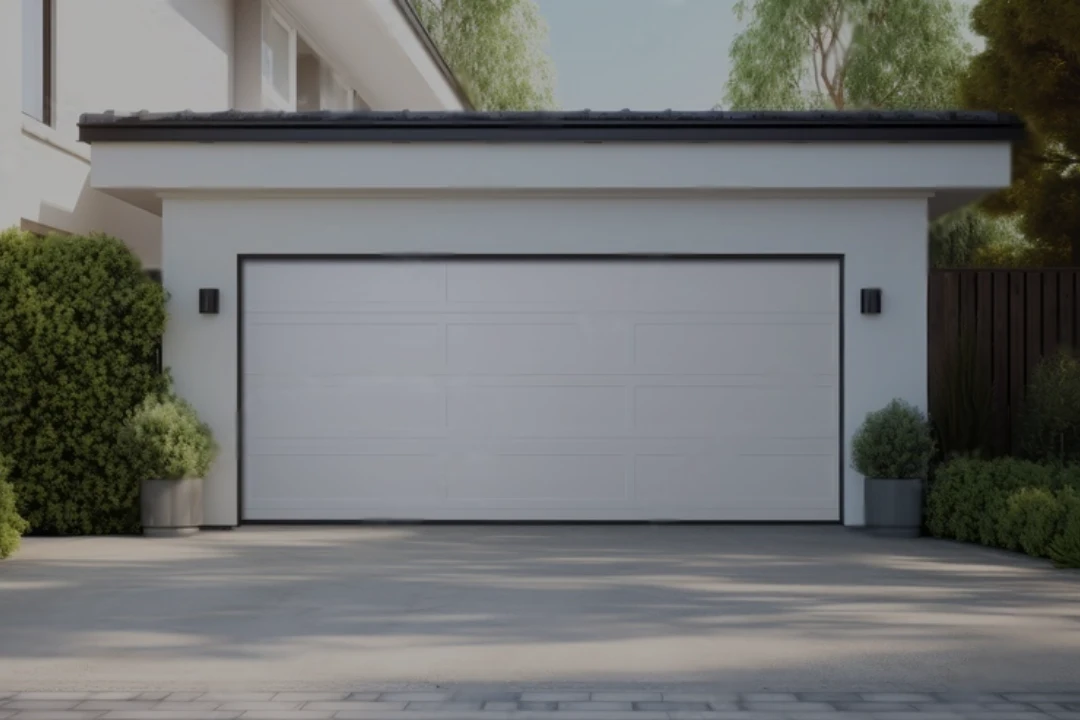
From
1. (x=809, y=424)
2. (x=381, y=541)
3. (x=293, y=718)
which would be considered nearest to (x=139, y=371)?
(x=381, y=541)

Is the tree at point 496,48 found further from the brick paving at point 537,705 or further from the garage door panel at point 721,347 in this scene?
the brick paving at point 537,705

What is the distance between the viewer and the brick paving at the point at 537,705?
5.80 metres

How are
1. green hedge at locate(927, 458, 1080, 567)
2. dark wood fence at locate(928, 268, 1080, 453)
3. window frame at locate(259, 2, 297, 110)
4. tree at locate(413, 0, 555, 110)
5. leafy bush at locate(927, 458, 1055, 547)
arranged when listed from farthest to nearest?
1. tree at locate(413, 0, 555, 110)
2. window frame at locate(259, 2, 297, 110)
3. dark wood fence at locate(928, 268, 1080, 453)
4. leafy bush at locate(927, 458, 1055, 547)
5. green hedge at locate(927, 458, 1080, 567)

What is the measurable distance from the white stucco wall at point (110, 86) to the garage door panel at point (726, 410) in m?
5.74

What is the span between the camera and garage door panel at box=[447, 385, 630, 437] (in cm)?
1331

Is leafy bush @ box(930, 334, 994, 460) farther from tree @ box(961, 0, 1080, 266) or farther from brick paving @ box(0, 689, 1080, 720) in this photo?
tree @ box(961, 0, 1080, 266)

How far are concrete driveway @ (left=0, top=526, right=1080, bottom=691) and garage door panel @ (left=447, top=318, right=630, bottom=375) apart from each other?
1675 millimetres

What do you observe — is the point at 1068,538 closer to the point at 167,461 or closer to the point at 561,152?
the point at 561,152

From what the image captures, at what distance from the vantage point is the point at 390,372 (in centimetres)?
1334

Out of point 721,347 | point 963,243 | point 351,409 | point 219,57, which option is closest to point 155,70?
point 219,57

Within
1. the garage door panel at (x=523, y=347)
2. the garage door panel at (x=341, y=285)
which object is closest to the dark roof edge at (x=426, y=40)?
the garage door panel at (x=341, y=285)

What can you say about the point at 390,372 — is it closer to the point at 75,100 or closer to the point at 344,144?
the point at 344,144

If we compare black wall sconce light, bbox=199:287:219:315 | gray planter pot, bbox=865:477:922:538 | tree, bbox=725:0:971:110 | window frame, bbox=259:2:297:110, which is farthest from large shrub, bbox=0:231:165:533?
tree, bbox=725:0:971:110

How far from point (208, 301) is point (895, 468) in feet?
20.0
